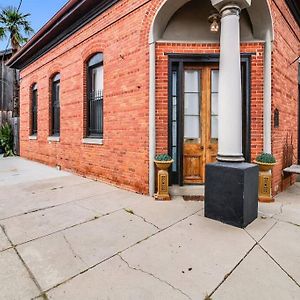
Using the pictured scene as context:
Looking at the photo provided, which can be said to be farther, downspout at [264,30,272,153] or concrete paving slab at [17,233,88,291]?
downspout at [264,30,272,153]

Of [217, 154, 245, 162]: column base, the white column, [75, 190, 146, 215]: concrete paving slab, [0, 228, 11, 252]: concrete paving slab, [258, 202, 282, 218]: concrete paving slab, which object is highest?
the white column

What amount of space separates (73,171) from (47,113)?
2.98m

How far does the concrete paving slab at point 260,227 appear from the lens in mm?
3131

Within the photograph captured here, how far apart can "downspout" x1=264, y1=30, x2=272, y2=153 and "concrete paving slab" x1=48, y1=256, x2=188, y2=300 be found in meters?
3.75

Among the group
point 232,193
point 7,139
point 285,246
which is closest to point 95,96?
point 232,193

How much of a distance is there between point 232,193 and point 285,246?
915mm

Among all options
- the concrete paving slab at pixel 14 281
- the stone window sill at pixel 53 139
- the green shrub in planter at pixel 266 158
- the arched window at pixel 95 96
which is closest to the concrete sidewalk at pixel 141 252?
the concrete paving slab at pixel 14 281

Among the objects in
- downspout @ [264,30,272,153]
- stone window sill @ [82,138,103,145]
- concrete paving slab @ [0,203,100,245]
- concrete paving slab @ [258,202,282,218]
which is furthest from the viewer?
stone window sill @ [82,138,103,145]

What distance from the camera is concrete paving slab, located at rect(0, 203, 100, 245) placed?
3.10 meters

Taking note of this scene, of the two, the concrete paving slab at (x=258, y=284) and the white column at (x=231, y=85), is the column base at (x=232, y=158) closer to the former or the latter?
the white column at (x=231, y=85)

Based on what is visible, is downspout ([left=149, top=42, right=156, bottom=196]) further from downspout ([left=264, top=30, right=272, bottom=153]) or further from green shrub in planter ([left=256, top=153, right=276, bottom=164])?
downspout ([left=264, top=30, right=272, bottom=153])

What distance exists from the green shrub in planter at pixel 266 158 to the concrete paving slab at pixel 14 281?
409 centimetres

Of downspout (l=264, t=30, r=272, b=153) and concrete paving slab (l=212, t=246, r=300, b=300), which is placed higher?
Result: downspout (l=264, t=30, r=272, b=153)

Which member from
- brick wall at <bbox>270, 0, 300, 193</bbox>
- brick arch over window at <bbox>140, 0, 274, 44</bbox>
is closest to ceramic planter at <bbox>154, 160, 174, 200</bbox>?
brick wall at <bbox>270, 0, 300, 193</bbox>
